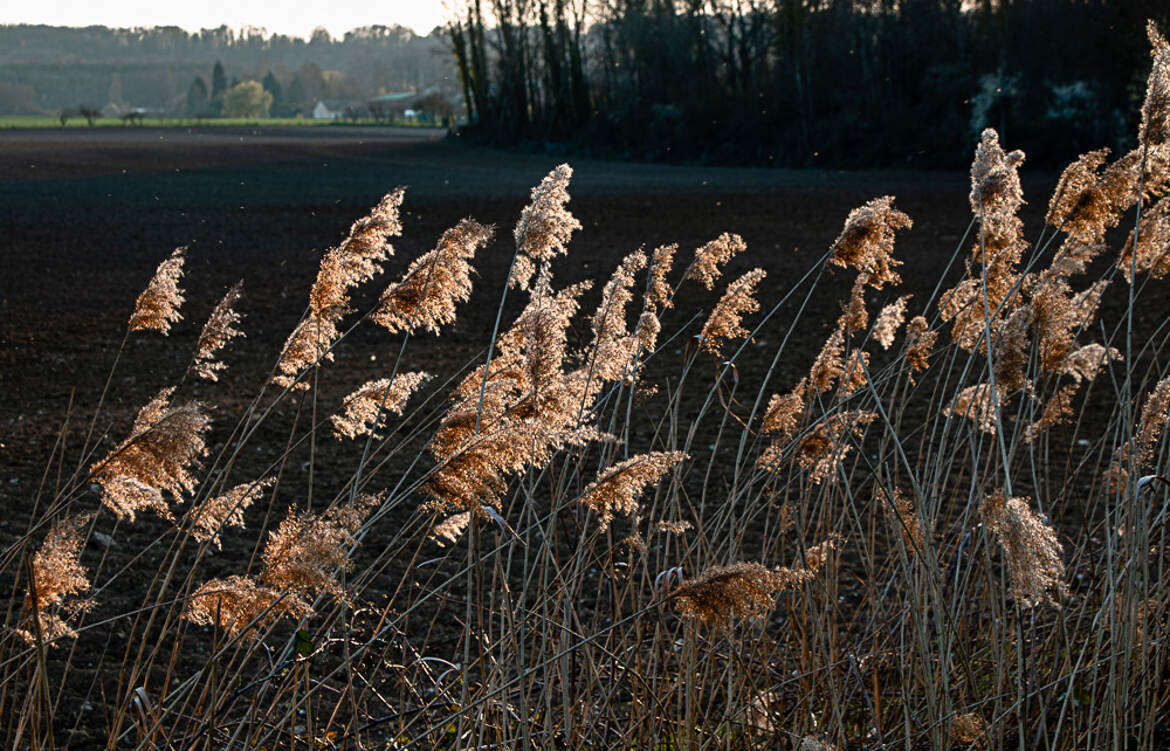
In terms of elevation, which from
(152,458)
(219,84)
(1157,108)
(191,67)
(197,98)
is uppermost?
(191,67)

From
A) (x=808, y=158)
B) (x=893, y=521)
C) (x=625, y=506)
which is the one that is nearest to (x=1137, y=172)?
(x=893, y=521)

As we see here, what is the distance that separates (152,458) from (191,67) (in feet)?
588

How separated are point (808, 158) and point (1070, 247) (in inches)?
1072

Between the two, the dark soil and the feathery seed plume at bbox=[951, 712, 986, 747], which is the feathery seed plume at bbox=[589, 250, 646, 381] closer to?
the feathery seed plume at bbox=[951, 712, 986, 747]

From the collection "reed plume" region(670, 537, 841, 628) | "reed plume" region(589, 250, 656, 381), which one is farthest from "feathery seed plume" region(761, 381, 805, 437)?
"reed plume" region(670, 537, 841, 628)

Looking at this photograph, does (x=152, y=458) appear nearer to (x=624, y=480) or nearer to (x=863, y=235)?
(x=624, y=480)

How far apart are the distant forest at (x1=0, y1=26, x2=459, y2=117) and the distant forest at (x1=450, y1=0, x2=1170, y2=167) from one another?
Result: 7044 centimetres

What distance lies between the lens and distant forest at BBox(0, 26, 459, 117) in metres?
129

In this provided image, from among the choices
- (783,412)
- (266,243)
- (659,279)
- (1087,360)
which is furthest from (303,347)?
(266,243)

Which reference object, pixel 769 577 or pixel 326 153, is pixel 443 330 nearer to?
pixel 769 577

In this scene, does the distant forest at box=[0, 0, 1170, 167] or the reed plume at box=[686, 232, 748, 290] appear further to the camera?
the distant forest at box=[0, 0, 1170, 167]

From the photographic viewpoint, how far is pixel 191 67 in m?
164

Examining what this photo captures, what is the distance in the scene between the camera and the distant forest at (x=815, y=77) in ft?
78.9

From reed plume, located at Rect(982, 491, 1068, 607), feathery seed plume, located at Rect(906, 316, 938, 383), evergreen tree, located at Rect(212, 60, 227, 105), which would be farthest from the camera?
evergreen tree, located at Rect(212, 60, 227, 105)
